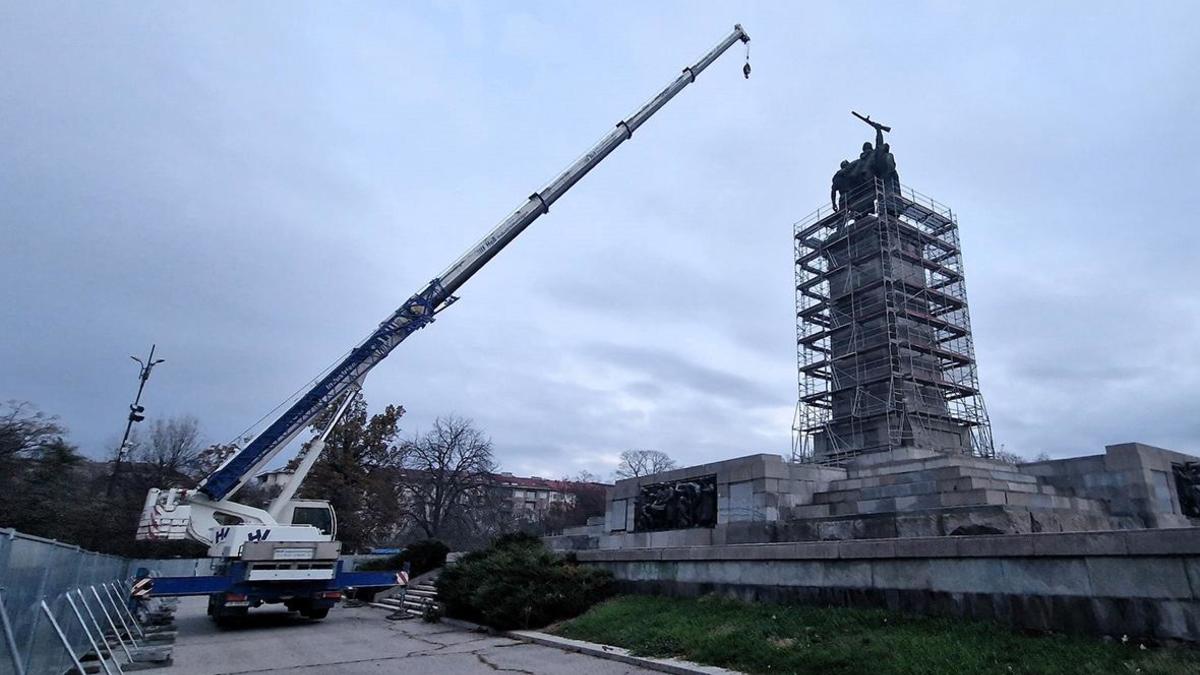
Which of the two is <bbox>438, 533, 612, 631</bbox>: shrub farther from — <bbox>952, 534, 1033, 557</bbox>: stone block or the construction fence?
<bbox>952, 534, 1033, 557</bbox>: stone block

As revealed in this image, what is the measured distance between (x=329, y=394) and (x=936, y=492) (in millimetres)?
14675

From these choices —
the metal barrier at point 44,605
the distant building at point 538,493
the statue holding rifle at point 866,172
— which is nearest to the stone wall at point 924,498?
the metal barrier at point 44,605

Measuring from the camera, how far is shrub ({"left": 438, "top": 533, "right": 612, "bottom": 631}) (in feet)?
44.2

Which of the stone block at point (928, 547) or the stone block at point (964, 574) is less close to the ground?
the stone block at point (928, 547)

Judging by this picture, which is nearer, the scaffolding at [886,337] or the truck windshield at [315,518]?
the truck windshield at [315,518]

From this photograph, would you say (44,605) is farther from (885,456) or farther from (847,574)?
(885,456)

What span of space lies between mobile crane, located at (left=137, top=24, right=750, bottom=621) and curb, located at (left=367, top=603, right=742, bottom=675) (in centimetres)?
396

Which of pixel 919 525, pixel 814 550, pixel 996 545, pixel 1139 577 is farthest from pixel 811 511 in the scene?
pixel 1139 577

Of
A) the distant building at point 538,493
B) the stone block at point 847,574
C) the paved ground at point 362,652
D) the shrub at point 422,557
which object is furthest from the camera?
the distant building at point 538,493

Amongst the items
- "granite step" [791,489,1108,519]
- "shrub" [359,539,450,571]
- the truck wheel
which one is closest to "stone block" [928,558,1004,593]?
"granite step" [791,489,1108,519]

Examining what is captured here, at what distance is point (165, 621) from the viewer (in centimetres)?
1728

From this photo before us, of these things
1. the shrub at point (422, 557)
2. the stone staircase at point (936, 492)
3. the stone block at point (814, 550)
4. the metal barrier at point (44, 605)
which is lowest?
the metal barrier at point (44, 605)

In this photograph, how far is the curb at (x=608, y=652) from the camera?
8.76m

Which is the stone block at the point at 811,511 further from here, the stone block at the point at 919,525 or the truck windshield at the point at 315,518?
the truck windshield at the point at 315,518
